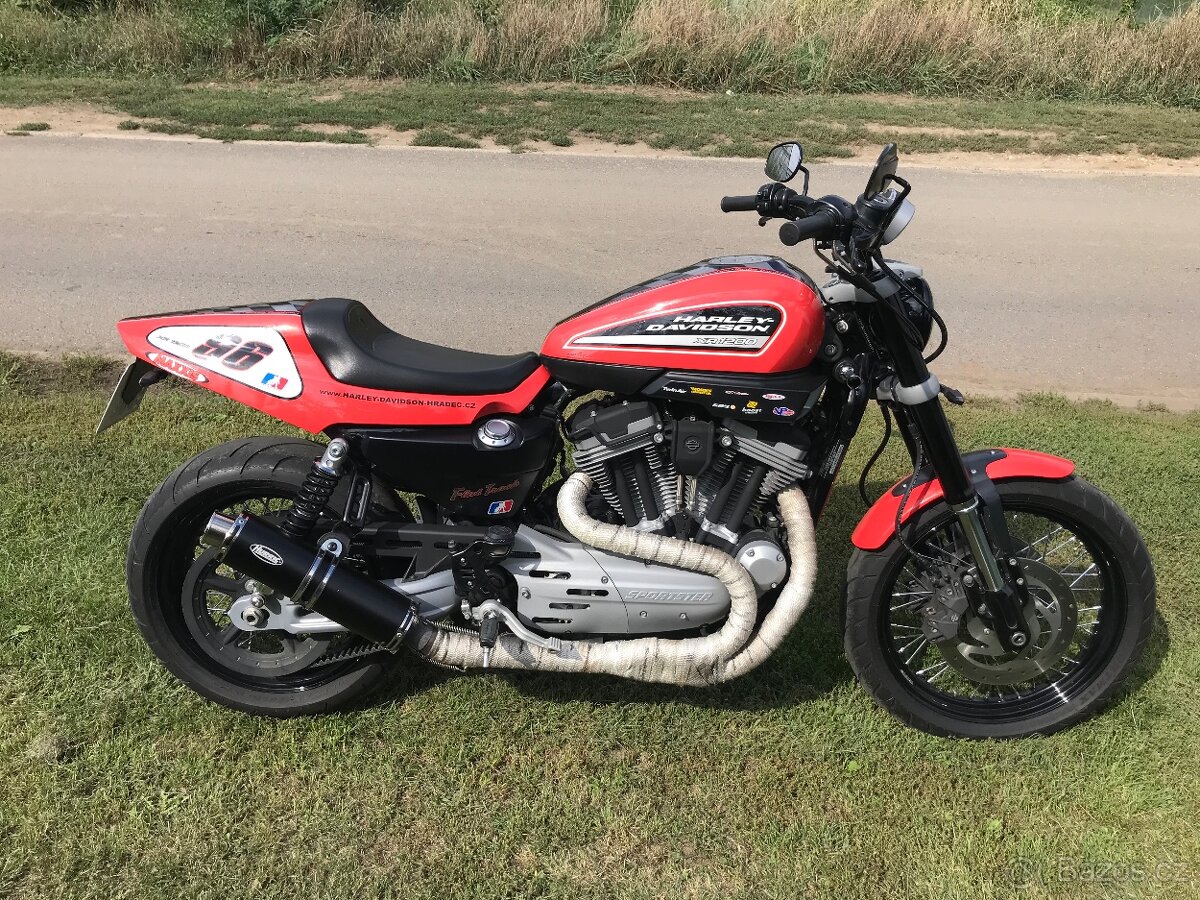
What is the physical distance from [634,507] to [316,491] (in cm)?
95

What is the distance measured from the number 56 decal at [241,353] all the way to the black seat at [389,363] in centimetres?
11

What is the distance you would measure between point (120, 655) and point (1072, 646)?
3388 millimetres

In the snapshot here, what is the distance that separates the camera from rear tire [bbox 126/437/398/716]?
2.81m

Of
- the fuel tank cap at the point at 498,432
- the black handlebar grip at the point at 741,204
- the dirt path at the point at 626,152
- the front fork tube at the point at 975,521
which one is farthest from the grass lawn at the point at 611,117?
the fuel tank cap at the point at 498,432

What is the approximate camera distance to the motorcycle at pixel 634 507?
261cm

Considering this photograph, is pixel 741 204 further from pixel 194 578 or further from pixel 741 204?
pixel 194 578

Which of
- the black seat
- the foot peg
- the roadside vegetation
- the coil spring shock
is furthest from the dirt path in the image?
the foot peg

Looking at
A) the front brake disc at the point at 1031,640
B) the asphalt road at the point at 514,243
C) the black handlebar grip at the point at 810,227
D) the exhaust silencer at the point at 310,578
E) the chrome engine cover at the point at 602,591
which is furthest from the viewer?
the asphalt road at the point at 514,243

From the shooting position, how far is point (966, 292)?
22.6ft

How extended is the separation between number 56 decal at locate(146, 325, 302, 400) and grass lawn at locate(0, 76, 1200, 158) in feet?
23.6

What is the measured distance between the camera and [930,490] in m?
2.82

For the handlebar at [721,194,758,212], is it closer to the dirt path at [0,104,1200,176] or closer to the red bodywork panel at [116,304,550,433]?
the red bodywork panel at [116,304,550,433]

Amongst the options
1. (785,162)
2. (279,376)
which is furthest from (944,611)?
(279,376)

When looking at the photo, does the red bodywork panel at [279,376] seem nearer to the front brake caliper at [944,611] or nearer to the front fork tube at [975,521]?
the front fork tube at [975,521]
